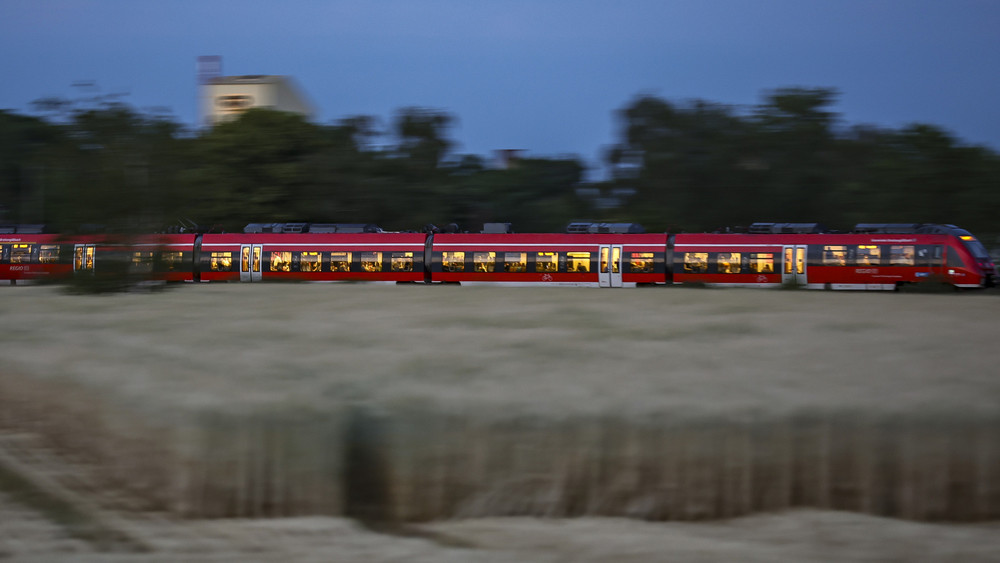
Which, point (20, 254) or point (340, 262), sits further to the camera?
point (20, 254)

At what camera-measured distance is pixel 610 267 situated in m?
32.1

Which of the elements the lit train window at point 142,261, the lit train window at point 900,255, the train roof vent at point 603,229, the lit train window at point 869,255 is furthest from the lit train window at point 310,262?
the lit train window at point 900,255

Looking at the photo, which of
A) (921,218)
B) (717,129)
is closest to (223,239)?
(921,218)

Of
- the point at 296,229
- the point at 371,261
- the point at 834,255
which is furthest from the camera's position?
the point at 296,229

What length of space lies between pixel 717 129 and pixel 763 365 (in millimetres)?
62617

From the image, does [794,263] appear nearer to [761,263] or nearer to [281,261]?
[761,263]

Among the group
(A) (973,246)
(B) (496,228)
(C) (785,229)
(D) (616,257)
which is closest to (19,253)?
(B) (496,228)

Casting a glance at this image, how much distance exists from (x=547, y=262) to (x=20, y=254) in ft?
78.3

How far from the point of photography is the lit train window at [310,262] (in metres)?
33.7

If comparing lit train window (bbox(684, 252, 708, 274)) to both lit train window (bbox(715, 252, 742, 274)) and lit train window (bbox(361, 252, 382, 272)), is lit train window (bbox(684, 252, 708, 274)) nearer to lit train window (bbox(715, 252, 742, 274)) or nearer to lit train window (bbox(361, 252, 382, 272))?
lit train window (bbox(715, 252, 742, 274))

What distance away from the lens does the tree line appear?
54625 millimetres

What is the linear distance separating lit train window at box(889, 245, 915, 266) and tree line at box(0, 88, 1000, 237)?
79.7 ft

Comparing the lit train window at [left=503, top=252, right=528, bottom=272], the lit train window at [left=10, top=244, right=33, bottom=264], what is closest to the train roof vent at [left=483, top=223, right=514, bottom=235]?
the lit train window at [left=503, top=252, right=528, bottom=272]

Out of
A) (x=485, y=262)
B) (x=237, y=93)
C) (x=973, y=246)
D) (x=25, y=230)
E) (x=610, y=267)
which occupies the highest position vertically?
(x=237, y=93)
